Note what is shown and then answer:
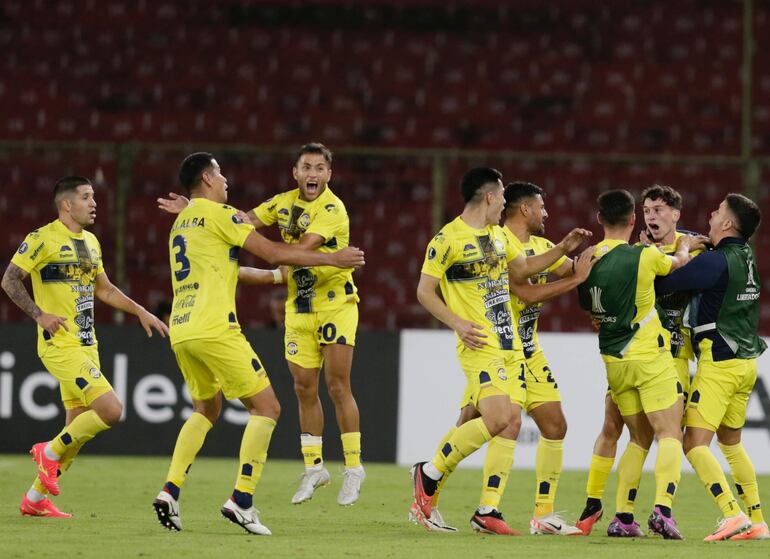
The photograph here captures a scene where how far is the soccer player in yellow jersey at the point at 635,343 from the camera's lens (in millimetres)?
7520

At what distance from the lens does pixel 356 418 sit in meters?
9.18

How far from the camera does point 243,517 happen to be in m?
7.27

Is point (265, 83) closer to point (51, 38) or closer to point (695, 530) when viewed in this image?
point (51, 38)

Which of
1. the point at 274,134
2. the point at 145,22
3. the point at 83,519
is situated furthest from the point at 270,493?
the point at 145,22

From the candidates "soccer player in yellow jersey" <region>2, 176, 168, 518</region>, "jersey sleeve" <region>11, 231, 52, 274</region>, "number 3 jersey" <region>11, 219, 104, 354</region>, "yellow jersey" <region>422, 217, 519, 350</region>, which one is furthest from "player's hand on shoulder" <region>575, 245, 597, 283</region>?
"jersey sleeve" <region>11, 231, 52, 274</region>

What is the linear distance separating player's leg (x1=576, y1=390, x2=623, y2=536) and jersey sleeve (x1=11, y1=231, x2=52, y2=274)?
11.8 ft

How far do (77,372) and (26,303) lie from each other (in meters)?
0.53

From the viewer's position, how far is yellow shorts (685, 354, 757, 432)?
25.2 feet

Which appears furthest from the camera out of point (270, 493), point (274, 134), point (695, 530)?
point (274, 134)

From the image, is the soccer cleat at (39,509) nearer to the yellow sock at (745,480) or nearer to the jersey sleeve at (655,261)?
the jersey sleeve at (655,261)

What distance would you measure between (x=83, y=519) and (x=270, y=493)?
7.20 ft

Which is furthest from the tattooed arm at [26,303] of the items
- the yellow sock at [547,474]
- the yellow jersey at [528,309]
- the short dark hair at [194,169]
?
the yellow sock at [547,474]

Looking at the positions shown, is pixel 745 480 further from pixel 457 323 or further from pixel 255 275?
pixel 255 275

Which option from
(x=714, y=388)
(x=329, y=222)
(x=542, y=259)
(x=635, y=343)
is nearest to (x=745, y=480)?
(x=714, y=388)
